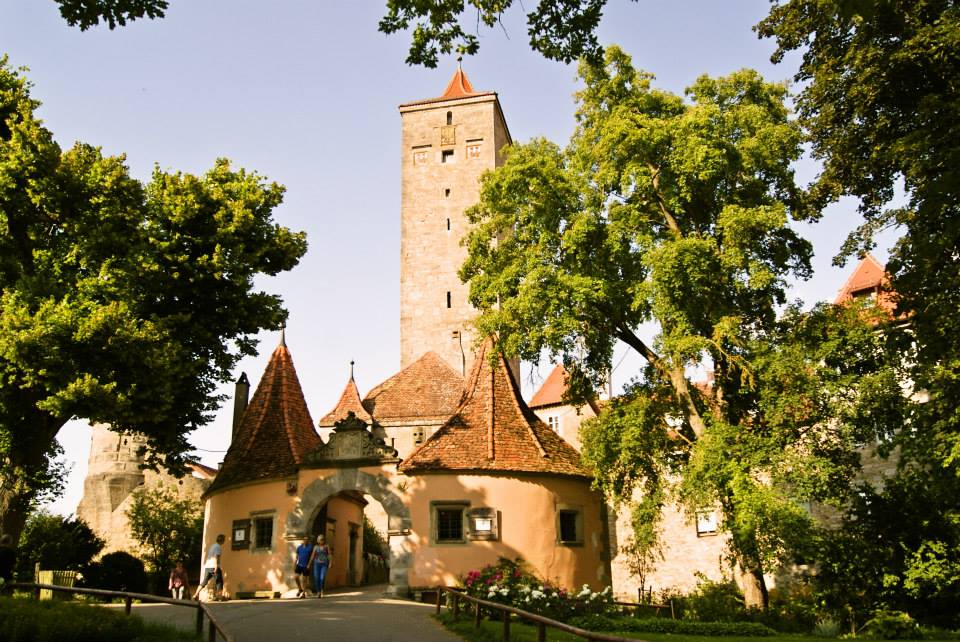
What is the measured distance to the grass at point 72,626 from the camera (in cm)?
1006

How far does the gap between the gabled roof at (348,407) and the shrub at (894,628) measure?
68.9 ft

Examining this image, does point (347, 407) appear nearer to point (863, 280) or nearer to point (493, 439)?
point (493, 439)

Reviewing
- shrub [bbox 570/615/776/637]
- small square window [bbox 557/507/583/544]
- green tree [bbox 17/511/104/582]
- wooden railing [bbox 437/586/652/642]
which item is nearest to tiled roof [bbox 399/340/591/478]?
small square window [bbox 557/507/583/544]

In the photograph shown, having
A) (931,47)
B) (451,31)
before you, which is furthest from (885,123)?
(451,31)

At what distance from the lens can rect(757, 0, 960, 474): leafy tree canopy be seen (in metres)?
13.6

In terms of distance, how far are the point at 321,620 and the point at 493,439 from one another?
8.91 metres

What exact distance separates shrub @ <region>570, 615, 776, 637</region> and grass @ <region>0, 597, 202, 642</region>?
7.22 m

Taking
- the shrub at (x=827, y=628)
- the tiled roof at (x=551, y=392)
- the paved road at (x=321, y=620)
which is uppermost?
the tiled roof at (x=551, y=392)

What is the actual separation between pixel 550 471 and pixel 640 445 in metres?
3.15

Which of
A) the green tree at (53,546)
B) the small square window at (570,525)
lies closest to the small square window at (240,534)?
the green tree at (53,546)

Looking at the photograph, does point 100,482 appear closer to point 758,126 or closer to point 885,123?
point 758,126

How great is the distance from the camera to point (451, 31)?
9031 millimetres

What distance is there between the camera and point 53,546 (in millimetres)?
27203

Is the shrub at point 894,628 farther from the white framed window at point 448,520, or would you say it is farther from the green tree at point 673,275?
the white framed window at point 448,520
